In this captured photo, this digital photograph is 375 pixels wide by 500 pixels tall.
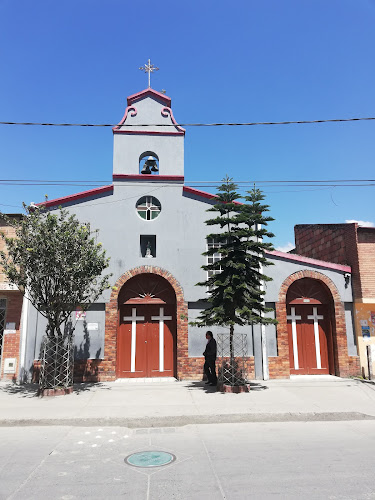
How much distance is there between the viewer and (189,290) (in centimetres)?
1312

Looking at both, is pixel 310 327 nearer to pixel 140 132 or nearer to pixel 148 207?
pixel 148 207

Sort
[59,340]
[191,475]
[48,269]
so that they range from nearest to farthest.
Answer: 1. [191,475]
2. [48,269]
3. [59,340]

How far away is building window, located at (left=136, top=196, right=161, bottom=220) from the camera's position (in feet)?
44.9

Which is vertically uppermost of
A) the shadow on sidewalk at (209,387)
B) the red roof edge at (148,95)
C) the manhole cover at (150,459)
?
the red roof edge at (148,95)

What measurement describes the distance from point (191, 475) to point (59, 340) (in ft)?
23.4

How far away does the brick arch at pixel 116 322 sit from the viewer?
40.9 ft

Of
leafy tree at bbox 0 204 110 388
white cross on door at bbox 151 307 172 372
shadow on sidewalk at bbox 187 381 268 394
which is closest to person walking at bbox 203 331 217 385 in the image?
shadow on sidewalk at bbox 187 381 268 394

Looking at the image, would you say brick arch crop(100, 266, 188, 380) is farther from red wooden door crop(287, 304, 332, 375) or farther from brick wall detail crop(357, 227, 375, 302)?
brick wall detail crop(357, 227, 375, 302)

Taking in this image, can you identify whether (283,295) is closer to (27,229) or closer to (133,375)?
(133,375)

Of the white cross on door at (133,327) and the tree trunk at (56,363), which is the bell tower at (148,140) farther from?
the tree trunk at (56,363)

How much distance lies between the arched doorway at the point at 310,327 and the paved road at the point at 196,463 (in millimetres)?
5934

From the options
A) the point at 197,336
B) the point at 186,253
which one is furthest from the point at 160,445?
the point at 186,253

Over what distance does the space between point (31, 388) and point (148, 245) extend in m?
5.93

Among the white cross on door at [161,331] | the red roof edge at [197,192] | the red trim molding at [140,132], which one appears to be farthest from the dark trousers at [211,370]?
the red trim molding at [140,132]
